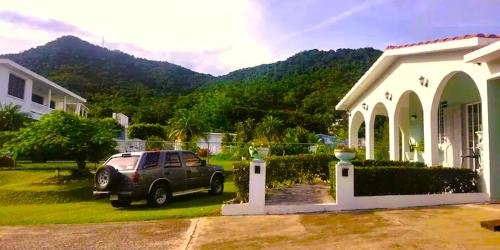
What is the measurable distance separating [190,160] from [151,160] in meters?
1.64

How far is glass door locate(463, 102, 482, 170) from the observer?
12.6 metres

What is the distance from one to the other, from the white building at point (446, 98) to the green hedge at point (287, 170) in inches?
105

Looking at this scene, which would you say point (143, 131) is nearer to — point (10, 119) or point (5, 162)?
point (10, 119)

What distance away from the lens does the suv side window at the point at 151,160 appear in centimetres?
1213

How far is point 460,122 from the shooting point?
13562mm

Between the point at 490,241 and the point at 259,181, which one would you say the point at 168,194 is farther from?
the point at 490,241

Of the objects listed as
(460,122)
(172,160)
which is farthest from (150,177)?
(460,122)

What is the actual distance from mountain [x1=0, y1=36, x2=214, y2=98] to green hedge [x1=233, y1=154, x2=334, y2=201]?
54.5m

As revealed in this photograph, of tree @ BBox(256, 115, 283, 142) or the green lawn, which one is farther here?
tree @ BBox(256, 115, 283, 142)

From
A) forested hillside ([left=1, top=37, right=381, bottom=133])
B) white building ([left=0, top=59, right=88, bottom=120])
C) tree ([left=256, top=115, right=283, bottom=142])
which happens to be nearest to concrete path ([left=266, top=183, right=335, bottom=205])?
white building ([left=0, top=59, right=88, bottom=120])

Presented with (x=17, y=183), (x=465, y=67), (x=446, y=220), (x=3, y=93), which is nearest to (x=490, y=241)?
(x=446, y=220)

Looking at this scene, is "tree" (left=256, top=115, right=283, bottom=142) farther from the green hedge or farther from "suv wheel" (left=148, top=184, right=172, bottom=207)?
"suv wheel" (left=148, top=184, right=172, bottom=207)

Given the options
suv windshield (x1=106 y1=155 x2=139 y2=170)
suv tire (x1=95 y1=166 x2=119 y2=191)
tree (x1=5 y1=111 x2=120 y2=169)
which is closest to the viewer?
suv tire (x1=95 y1=166 x2=119 y2=191)

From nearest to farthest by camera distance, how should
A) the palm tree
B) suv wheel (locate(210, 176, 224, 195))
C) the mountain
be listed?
suv wheel (locate(210, 176, 224, 195)) < the palm tree < the mountain
